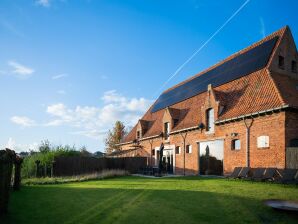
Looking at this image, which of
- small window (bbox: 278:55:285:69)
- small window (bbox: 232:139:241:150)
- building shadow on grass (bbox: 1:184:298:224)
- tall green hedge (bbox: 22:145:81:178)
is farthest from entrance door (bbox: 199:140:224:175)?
tall green hedge (bbox: 22:145:81:178)

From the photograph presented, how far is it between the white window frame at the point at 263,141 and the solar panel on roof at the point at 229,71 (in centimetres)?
615

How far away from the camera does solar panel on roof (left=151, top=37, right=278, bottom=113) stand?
2189 cm

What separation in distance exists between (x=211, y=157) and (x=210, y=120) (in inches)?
119

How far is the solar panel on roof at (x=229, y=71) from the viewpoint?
2189 cm

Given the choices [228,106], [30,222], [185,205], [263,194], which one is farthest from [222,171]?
[30,222]

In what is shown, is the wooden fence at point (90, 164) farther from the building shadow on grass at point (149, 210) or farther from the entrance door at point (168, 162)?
the building shadow on grass at point (149, 210)

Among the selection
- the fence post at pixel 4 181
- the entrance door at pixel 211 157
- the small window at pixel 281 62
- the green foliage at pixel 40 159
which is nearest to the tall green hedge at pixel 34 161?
the green foliage at pixel 40 159

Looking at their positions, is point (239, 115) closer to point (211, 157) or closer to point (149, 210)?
point (211, 157)

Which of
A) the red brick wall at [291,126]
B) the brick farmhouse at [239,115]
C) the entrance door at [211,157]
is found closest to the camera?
the red brick wall at [291,126]

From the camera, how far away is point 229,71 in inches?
996

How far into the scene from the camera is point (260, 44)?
2338cm

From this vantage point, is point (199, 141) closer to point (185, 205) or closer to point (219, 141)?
point (219, 141)

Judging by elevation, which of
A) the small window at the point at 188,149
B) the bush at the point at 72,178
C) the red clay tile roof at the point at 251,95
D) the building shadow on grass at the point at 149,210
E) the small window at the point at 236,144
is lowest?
the bush at the point at 72,178

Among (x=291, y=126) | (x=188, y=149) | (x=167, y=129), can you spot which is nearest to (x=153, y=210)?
(x=291, y=126)
